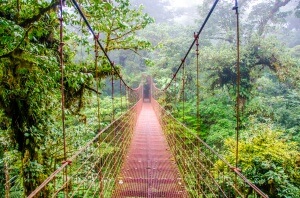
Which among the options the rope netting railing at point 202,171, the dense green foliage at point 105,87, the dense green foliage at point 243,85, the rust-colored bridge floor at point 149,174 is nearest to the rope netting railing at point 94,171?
the rust-colored bridge floor at point 149,174

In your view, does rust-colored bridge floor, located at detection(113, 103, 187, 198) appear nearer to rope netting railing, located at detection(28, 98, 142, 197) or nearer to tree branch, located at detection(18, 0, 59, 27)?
rope netting railing, located at detection(28, 98, 142, 197)

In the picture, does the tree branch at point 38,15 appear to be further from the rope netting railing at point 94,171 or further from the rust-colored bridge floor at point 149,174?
the rust-colored bridge floor at point 149,174

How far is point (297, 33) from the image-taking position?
52.7 feet

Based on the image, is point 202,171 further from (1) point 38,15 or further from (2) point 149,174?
(1) point 38,15

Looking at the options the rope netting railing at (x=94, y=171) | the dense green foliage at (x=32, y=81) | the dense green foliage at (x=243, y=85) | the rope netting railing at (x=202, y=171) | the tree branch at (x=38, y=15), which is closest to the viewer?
the rope netting railing at (x=94, y=171)

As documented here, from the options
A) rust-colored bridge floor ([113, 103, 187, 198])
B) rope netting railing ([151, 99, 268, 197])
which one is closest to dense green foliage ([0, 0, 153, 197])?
rust-colored bridge floor ([113, 103, 187, 198])

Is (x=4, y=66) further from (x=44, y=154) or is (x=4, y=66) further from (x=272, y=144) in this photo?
(x=272, y=144)

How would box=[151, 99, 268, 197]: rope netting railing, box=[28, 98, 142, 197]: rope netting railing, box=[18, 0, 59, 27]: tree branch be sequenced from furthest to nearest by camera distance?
1. box=[18, 0, 59, 27]: tree branch
2. box=[151, 99, 268, 197]: rope netting railing
3. box=[28, 98, 142, 197]: rope netting railing

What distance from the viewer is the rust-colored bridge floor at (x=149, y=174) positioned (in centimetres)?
230

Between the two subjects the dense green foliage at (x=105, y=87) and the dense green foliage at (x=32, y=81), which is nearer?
the dense green foliage at (x=32, y=81)

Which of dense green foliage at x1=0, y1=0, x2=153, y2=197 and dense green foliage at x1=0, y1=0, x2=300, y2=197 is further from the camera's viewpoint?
dense green foliage at x1=0, y1=0, x2=300, y2=197

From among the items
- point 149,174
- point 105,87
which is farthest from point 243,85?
point 149,174

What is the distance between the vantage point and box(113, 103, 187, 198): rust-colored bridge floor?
230cm

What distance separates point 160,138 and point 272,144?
1.64 meters
